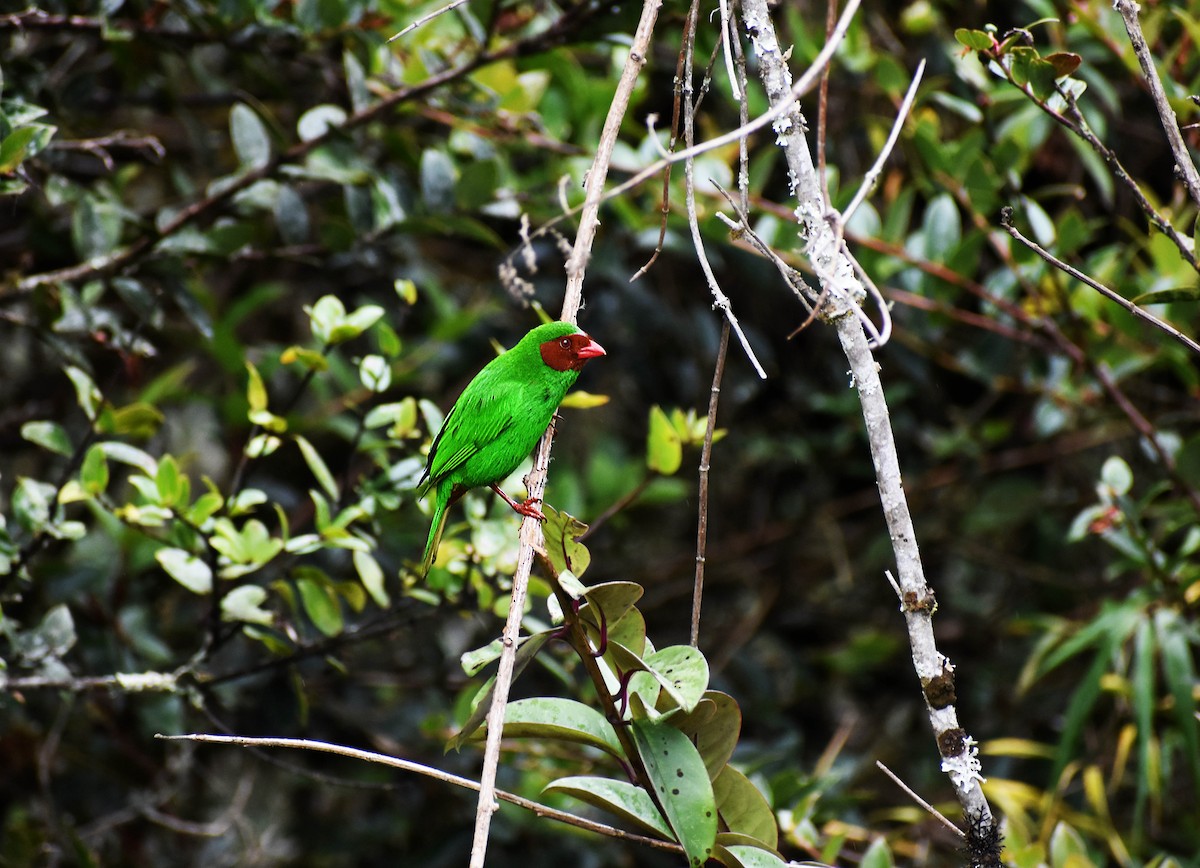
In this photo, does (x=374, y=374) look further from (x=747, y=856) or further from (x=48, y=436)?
(x=747, y=856)

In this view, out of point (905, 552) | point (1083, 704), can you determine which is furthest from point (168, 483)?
point (1083, 704)

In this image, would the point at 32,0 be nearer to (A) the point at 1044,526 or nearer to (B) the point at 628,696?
(B) the point at 628,696

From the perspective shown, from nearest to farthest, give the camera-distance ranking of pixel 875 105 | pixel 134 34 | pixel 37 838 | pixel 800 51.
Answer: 1. pixel 134 34
2. pixel 37 838
3. pixel 800 51
4. pixel 875 105

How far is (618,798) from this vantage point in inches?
71.4

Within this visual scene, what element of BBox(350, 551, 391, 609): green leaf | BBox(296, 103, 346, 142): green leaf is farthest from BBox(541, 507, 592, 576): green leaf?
BBox(296, 103, 346, 142): green leaf

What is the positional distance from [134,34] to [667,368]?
2450mm

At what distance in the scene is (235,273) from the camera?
4.71m

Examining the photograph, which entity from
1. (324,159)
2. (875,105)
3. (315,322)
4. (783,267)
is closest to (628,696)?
(783,267)

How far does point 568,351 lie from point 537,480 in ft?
1.35

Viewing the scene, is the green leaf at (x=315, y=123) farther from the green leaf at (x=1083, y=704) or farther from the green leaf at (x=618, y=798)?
the green leaf at (x=1083, y=704)

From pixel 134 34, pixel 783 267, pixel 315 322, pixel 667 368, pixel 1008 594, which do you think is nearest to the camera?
pixel 783 267

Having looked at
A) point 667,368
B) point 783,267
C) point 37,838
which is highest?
point 783,267

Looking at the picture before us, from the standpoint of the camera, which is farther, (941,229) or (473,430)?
(941,229)

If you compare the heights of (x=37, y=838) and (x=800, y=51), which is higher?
(x=800, y=51)
